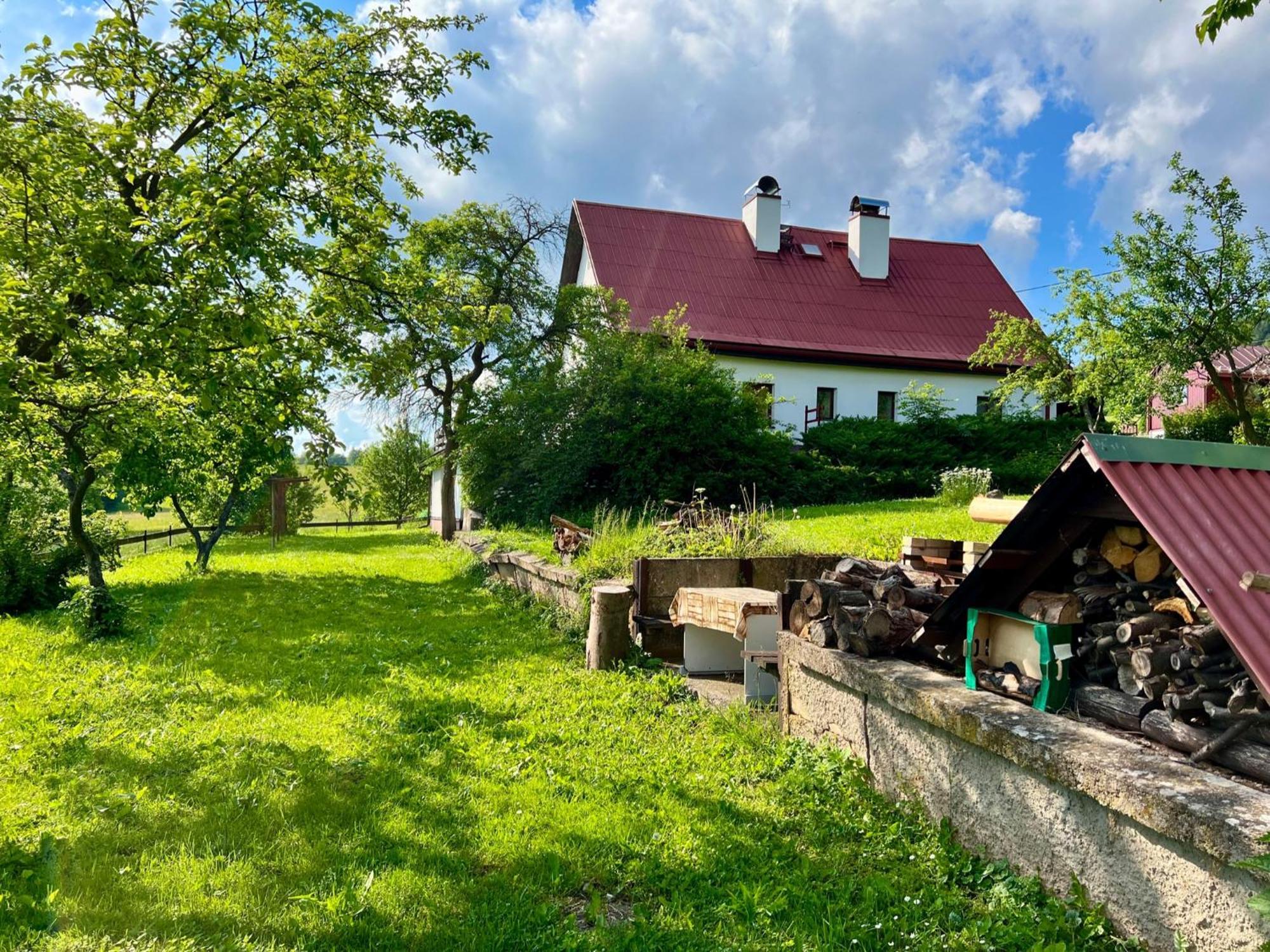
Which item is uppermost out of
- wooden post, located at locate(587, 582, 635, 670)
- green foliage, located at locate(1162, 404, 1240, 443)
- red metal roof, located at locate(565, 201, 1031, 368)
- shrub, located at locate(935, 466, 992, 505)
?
red metal roof, located at locate(565, 201, 1031, 368)

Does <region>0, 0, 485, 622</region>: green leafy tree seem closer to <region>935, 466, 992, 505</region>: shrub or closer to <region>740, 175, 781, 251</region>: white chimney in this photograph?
<region>935, 466, 992, 505</region>: shrub

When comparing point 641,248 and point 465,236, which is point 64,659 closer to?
point 465,236

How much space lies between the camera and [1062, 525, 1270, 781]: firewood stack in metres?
2.85

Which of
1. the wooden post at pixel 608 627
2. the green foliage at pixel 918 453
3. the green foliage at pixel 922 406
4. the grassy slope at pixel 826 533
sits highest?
the green foliage at pixel 922 406

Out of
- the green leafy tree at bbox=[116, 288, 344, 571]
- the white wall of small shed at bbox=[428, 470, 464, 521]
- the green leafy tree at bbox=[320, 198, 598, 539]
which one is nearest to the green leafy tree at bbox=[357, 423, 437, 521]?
the white wall of small shed at bbox=[428, 470, 464, 521]

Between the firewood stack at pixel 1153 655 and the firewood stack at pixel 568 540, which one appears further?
the firewood stack at pixel 568 540

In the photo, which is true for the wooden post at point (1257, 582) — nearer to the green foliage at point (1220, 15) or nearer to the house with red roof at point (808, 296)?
the green foliage at point (1220, 15)

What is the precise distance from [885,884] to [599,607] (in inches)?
155

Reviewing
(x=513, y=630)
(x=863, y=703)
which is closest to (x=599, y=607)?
(x=513, y=630)

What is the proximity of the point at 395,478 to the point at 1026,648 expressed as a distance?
36.3 metres

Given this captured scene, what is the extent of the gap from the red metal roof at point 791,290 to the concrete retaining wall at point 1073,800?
18609mm

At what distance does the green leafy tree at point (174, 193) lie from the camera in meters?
Answer: 5.36

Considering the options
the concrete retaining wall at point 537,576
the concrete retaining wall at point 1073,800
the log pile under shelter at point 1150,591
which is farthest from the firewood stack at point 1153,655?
the concrete retaining wall at point 537,576

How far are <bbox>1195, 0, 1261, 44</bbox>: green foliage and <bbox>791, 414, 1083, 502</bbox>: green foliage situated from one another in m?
12.0
